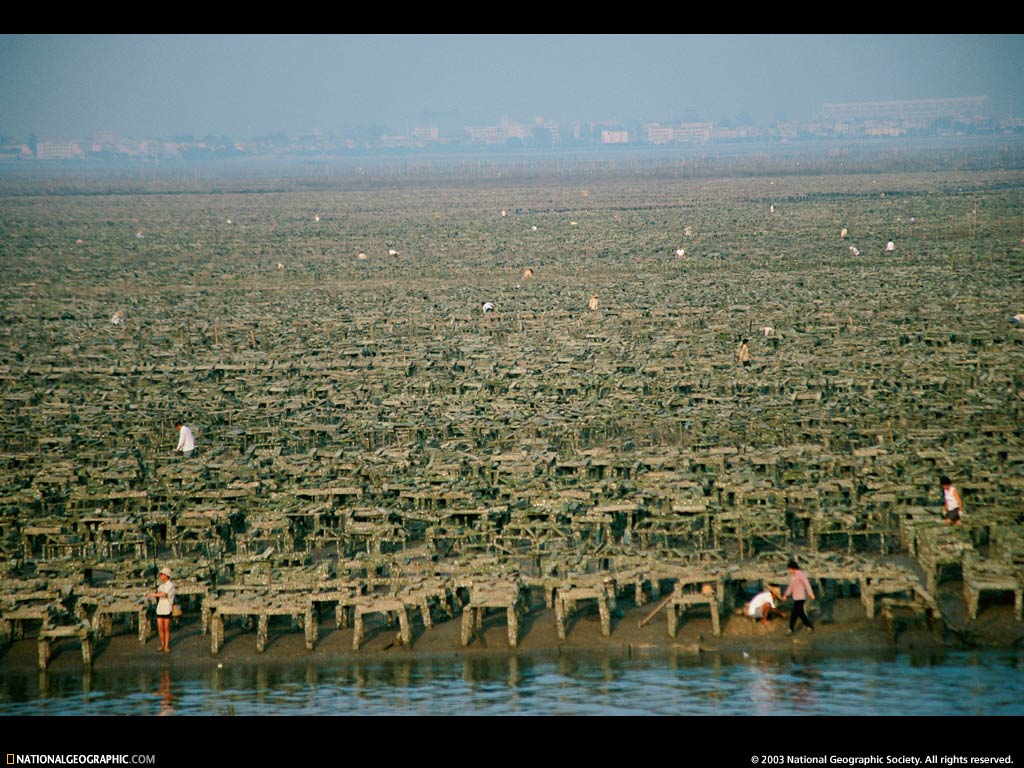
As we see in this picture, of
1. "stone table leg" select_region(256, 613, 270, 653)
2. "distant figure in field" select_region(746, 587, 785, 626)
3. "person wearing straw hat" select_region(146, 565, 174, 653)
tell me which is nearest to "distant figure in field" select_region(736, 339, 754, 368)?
"distant figure in field" select_region(746, 587, 785, 626)

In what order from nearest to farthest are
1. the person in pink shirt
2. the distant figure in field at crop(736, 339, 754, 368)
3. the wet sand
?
the person in pink shirt < the wet sand < the distant figure in field at crop(736, 339, 754, 368)

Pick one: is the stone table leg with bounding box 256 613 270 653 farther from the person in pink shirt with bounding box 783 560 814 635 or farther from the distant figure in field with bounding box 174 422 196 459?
the distant figure in field with bounding box 174 422 196 459

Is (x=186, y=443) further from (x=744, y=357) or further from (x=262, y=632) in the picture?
(x=744, y=357)

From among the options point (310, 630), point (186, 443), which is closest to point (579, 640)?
point (310, 630)

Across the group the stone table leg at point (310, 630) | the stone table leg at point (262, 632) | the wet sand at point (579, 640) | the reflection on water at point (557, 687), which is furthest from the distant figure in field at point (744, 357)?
the stone table leg at point (262, 632)

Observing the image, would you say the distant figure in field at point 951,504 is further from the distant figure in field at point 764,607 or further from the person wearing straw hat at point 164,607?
the person wearing straw hat at point 164,607

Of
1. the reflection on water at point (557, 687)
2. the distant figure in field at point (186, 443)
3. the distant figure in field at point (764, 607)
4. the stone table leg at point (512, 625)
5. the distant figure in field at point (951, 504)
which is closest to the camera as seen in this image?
the reflection on water at point (557, 687)

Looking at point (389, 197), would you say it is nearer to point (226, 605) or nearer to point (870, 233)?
point (870, 233)
